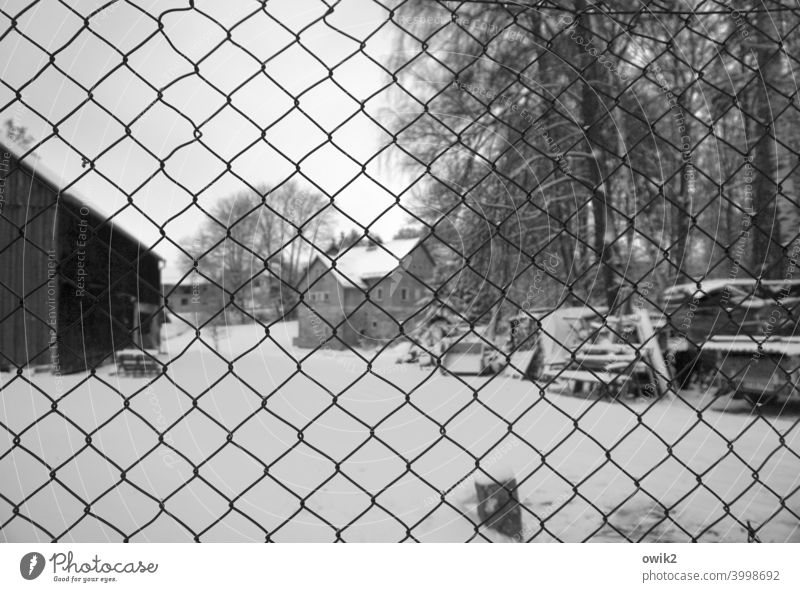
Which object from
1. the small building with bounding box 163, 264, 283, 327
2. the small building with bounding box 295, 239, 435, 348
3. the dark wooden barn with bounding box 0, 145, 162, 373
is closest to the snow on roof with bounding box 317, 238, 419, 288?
the small building with bounding box 295, 239, 435, 348

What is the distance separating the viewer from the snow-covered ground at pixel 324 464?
3.09 ft

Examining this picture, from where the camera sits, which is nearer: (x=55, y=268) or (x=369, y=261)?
(x=55, y=268)

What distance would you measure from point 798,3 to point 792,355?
111 inches

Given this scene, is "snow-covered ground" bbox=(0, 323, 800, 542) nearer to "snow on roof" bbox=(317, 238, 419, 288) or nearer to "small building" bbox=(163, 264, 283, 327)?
"small building" bbox=(163, 264, 283, 327)

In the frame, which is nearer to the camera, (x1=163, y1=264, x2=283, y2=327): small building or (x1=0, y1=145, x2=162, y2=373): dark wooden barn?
(x1=0, y1=145, x2=162, y2=373): dark wooden barn

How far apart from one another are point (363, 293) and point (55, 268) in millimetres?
529

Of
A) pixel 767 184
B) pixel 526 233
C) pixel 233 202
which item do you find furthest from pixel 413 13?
pixel 526 233

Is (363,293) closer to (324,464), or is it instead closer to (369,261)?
(369,261)

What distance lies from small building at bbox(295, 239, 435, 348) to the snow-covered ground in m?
0.08

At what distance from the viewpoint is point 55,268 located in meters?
0.85

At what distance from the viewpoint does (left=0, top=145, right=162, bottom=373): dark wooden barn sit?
0.85 m

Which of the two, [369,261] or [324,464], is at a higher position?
[369,261]

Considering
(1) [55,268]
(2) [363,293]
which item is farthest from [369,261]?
(1) [55,268]
